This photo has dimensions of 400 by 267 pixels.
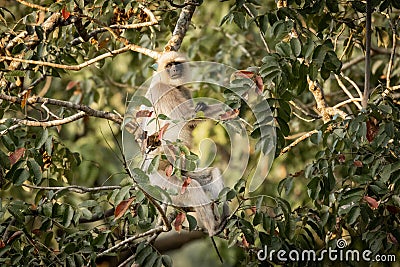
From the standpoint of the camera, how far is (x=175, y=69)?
8.03ft

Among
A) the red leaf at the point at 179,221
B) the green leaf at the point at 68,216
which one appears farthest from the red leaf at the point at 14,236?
the red leaf at the point at 179,221

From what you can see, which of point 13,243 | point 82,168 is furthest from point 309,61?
point 82,168

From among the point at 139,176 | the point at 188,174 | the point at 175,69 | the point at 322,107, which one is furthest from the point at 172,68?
the point at 139,176

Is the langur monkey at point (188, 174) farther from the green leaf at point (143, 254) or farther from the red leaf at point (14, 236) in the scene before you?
the red leaf at point (14, 236)

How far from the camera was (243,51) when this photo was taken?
3.84 m

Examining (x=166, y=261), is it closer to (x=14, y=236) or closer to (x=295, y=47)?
(x=14, y=236)

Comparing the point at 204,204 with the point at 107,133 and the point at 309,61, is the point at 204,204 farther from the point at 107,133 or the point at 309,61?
the point at 107,133

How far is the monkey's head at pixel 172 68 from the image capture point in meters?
2.36

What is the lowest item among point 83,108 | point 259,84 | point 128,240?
point 128,240

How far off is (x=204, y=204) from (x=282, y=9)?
0.64 meters

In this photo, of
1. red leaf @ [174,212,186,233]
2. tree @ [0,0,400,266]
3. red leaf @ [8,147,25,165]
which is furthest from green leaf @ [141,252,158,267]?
red leaf @ [8,147,25,165]

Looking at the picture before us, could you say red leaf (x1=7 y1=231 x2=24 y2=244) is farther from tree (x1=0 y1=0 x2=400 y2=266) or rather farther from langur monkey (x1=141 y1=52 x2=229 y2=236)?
langur monkey (x1=141 y1=52 x2=229 y2=236)

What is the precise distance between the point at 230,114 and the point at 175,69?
0.45 metres

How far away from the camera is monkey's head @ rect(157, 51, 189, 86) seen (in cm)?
236
